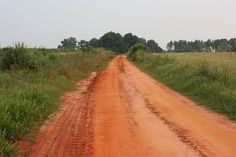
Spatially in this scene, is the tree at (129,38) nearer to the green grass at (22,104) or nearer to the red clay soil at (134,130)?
the green grass at (22,104)

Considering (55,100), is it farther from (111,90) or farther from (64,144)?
(64,144)

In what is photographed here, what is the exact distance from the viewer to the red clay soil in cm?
771

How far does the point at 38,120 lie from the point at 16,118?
3.76ft

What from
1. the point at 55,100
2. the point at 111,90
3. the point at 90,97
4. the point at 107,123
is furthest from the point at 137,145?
the point at 111,90

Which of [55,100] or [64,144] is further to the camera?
[55,100]

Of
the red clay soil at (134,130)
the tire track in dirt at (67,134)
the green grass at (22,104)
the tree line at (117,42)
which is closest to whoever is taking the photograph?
the red clay soil at (134,130)

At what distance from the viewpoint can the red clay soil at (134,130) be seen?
7.71 m

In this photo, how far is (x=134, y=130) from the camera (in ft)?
31.0

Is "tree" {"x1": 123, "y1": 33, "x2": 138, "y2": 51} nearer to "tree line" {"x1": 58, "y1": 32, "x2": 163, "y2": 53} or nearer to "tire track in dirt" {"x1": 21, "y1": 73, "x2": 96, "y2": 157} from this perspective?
"tree line" {"x1": 58, "y1": 32, "x2": 163, "y2": 53}

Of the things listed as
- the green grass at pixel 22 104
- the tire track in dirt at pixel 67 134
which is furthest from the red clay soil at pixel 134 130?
the green grass at pixel 22 104

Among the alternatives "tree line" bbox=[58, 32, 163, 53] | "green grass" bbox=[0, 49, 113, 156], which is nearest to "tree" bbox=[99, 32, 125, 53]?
"tree line" bbox=[58, 32, 163, 53]

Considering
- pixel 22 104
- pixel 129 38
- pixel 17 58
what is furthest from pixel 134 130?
pixel 129 38

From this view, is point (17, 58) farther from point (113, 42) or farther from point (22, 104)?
point (113, 42)

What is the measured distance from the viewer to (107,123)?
10.3 m
